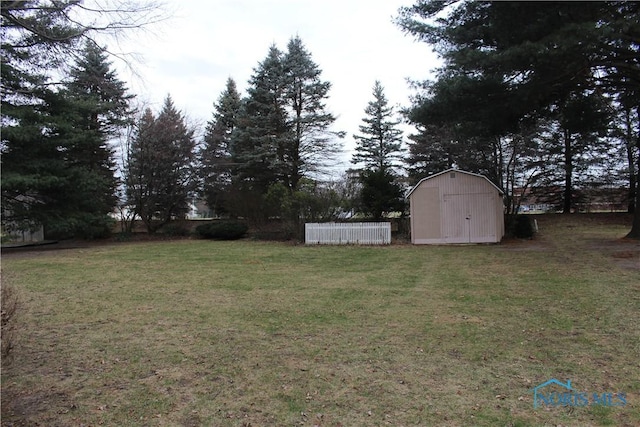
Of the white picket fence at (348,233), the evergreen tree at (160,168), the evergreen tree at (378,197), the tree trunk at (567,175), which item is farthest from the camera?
the tree trunk at (567,175)

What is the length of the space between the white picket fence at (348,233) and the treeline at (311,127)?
1048mm

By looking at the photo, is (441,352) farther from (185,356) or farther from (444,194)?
(444,194)

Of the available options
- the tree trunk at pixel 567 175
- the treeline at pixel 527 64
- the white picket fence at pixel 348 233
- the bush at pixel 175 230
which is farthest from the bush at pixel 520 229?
the bush at pixel 175 230

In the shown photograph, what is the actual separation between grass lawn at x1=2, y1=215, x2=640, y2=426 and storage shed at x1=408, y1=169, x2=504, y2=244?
7.17m

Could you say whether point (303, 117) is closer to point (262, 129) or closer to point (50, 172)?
point (262, 129)

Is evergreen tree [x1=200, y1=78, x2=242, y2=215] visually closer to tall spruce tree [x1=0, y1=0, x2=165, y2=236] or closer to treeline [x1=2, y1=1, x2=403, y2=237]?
treeline [x1=2, y1=1, x2=403, y2=237]

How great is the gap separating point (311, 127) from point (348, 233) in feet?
43.1

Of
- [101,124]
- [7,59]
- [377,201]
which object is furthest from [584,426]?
[101,124]

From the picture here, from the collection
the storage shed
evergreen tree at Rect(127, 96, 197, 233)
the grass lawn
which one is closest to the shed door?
the storage shed

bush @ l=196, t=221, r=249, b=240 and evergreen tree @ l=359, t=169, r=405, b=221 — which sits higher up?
evergreen tree @ l=359, t=169, r=405, b=221

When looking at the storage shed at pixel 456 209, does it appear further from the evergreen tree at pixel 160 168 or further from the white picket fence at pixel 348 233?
the evergreen tree at pixel 160 168

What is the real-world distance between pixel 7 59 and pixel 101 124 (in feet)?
71.5

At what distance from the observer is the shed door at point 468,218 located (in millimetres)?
15977

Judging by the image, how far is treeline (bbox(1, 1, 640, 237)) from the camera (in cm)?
902
